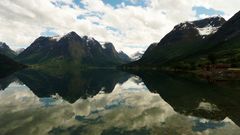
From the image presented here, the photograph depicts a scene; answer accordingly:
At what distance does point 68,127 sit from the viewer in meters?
48.8

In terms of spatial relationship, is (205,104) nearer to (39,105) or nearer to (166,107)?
(166,107)

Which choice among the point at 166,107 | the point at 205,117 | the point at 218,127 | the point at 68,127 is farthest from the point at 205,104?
the point at 68,127

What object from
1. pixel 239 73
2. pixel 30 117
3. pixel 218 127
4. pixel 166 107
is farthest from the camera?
pixel 239 73

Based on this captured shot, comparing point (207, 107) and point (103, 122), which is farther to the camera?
point (207, 107)

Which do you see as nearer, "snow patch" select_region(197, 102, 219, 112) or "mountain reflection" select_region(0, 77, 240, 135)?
"mountain reflection" select_region(0, 77, 240, 135)

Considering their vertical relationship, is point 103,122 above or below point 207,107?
above

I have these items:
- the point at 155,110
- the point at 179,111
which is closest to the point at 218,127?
the point at 179,111

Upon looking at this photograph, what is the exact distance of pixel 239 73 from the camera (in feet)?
598

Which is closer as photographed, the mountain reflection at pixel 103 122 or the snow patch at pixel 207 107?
the mountain reflection at pixel 103 122

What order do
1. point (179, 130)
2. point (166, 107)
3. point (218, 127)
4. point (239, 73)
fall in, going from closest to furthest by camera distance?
point (179, 130)
point (218, 127)
point (166, 107)
point (239, 73)

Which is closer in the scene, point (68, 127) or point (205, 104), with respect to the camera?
point (68, 127)

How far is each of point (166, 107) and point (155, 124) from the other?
22.0m

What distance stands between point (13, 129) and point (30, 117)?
11369 mm

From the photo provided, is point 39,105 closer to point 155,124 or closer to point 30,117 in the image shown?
point 30,117
